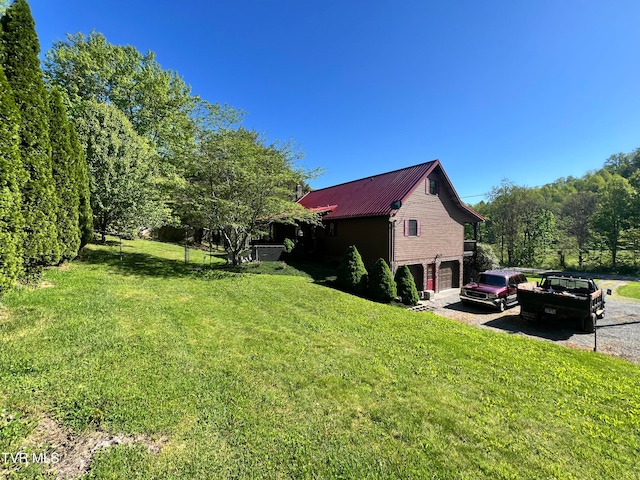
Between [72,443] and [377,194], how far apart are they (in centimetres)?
1707

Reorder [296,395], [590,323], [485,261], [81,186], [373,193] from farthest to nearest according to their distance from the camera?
[485,261]
[373,193]
[590,323]
[81,186]
[296,395]

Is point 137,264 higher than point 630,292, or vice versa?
point 137,264

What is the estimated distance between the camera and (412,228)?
16484 mm

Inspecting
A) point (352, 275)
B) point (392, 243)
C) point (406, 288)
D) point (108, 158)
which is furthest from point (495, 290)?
point (108, 158)

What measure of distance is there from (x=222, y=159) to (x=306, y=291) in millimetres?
6870

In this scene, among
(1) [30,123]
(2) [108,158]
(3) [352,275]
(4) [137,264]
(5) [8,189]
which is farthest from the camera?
(3) [352,275]

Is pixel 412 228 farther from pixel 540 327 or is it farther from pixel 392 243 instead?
pixel 540 327

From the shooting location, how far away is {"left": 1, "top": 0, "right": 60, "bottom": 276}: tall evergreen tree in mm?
5578

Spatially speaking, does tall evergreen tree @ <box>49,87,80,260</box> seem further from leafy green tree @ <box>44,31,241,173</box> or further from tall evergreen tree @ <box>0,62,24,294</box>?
leafy green tree @ <box>44,31,241,173</box>

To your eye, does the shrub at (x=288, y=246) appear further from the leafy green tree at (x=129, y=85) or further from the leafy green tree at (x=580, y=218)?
the leafy green tree at (x=580, y=218)

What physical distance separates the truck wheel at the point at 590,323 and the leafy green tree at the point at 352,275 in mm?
8317

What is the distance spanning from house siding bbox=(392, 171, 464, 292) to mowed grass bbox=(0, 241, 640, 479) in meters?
9.03

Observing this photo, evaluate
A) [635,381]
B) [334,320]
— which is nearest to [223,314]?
[334,320]

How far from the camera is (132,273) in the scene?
9977 mm
